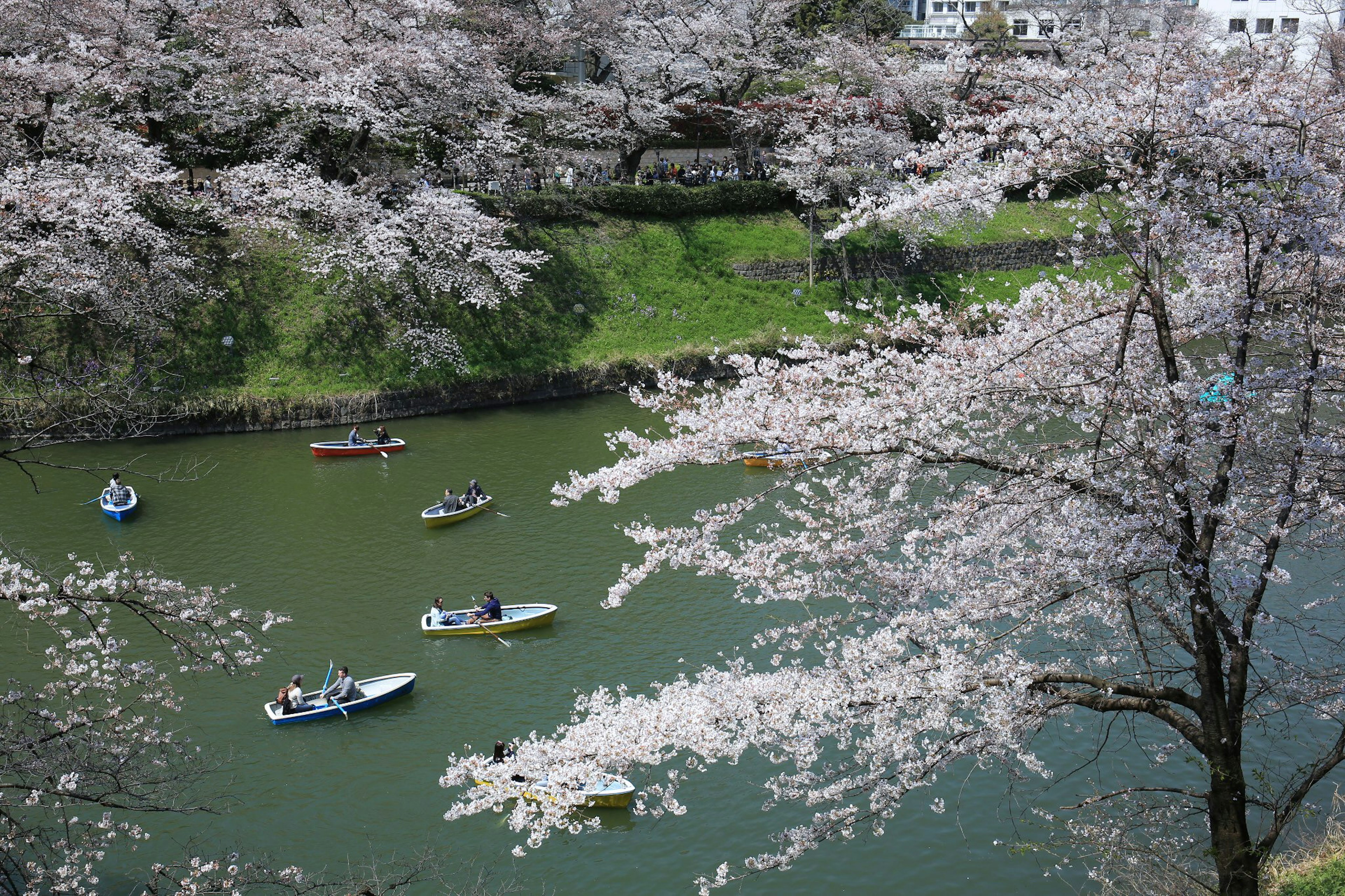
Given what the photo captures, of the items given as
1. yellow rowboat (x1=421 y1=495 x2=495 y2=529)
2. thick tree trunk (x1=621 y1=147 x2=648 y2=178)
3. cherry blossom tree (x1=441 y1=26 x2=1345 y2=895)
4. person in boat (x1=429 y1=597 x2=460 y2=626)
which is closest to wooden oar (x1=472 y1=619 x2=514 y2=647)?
person in boat (x1=429 y1=597 x2=460 y2=626)

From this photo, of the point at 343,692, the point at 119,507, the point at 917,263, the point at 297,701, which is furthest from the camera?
the point at 917,263

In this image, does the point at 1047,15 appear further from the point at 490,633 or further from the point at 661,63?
the point at 490,633

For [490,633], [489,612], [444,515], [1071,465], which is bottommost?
[490,633]

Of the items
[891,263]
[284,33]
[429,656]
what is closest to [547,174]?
[284,33]

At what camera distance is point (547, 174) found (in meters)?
30.8

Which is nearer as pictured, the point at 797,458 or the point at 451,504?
the point at 797,458

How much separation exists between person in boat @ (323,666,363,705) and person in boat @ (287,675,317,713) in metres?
0.24

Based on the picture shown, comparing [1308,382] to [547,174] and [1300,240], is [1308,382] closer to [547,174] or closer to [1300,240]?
[1300,240]

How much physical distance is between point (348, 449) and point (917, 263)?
66.9 feet

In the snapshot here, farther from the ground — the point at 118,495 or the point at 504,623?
the point at 118,495

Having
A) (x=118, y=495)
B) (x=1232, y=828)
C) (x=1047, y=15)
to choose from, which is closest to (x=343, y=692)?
(x=118, y=495)

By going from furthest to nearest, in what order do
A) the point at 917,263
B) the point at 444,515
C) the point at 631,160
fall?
the point at 631,160, the point at 917,263, the point at 444,515

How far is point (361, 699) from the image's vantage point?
12539 mm

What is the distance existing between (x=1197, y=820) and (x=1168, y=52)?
8.01 meters
